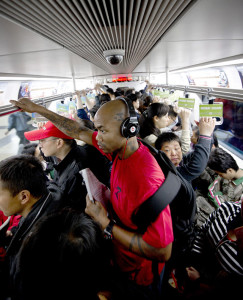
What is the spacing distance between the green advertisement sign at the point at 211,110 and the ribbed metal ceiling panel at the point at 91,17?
36.5 inches

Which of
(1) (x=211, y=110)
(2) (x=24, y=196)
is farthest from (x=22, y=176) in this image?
(1) (x=211, y=110)

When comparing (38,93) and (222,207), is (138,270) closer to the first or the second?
(222,207)

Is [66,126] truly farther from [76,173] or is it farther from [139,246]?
[139,246]

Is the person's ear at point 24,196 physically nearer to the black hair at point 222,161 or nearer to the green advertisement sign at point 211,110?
the green advertisement sign at point 211,110

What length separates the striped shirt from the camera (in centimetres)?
132

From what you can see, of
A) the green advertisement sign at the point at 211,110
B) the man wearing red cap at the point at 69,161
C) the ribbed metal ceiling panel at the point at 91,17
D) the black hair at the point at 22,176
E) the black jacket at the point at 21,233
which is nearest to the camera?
the ribbed metal ceiling panel at the point at 91,17

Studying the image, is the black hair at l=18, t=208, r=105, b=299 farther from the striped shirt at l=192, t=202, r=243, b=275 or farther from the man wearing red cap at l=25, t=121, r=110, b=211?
the striped shirt at l=192, t=202, r=243, b=275

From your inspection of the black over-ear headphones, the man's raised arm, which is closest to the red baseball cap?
the man's raised arm

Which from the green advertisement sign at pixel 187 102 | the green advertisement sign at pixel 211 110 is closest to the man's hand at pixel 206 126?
the green advertisement sign at pixel 211 110

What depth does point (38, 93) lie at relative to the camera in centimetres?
1037

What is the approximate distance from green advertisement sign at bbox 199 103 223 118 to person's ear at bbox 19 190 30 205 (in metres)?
2.00

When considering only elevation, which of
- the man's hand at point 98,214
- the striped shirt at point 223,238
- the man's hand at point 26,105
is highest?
the man's hand at point 26,105

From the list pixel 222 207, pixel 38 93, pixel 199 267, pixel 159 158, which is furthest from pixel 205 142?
pixel 38 93

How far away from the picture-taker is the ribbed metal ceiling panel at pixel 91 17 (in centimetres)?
102
